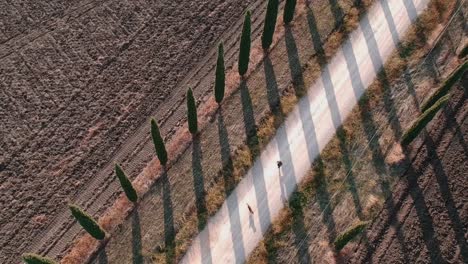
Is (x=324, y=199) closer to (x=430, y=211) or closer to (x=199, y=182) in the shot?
(x=430, y=211)

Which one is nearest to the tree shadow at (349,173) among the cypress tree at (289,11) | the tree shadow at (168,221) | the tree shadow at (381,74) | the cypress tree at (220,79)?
the tree shadow at (381,74)

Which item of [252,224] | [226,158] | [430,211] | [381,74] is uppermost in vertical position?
[226,158]

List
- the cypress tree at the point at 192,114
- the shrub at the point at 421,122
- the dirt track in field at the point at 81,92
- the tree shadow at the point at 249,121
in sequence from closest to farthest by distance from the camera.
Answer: the shrub at the point at 421,122, the cypress tree at the point at 192,114, the dirt track in field at the point at 81,92, the tree shadow at the point at 249,121

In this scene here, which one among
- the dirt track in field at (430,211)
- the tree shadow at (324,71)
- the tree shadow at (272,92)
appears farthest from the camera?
the tree shadow at (272,92)

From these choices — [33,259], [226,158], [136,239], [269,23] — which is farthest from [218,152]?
[33,259]

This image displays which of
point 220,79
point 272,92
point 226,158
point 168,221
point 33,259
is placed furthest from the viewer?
point 272,92

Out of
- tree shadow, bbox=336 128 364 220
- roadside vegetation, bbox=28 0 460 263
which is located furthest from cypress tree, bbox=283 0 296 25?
tree shadow, bbox=336 128 364 220

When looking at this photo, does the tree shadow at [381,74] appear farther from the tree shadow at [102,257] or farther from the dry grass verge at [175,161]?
the tree shadow at [102,257]
